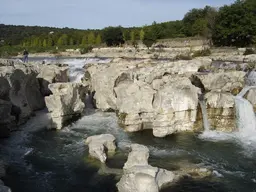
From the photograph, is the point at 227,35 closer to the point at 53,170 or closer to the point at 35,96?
the point at 35,96

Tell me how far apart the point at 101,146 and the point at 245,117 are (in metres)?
10.2

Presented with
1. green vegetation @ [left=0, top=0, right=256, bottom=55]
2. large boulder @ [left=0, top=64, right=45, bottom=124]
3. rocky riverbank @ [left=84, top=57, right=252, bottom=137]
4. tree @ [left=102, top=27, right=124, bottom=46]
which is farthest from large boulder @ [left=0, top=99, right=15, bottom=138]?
tree @ [left=102, top=27, right=124, bottom=46]

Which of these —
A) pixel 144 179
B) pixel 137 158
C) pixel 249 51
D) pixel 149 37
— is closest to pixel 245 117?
pixel 137 158

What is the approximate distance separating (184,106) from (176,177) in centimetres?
728

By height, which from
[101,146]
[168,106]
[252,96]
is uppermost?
[252,96]

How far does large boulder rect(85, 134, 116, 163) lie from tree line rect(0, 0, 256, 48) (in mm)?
43380

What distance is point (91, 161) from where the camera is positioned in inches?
641

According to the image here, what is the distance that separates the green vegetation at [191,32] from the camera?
180 ft

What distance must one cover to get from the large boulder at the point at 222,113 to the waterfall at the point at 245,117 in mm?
459

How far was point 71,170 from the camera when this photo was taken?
50.6 ft

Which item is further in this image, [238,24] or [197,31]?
[197,31]

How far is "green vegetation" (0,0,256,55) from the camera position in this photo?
5494cm

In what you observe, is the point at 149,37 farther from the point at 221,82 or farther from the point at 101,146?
the point at 101,146

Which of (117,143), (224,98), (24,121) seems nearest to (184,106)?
(224,98)
